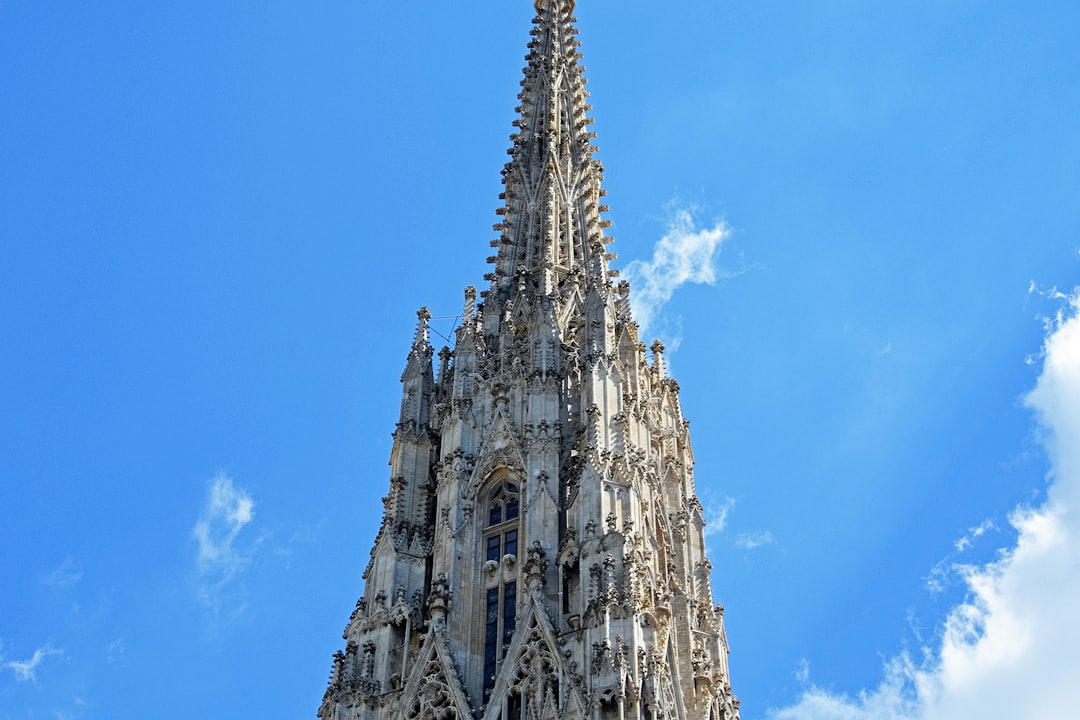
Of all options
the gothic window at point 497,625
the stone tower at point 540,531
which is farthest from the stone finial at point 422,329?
the gothic window at point 497,625

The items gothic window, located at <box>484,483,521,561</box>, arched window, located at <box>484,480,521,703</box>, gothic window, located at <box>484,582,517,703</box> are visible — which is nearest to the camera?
gothic window, located at <box>484,582,517,703</box>

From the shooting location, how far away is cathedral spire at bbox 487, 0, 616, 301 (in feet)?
195

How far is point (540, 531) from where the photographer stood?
45781 mm

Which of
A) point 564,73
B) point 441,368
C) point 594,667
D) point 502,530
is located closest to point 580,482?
point 502,530

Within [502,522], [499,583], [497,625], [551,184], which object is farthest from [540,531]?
[551,184]

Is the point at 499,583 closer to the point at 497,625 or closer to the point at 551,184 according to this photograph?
the point at 497,625

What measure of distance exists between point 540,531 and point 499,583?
1.80m

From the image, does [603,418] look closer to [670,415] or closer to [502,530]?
[502,530]

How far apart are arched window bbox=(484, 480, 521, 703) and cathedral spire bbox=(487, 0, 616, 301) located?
10.4 meters

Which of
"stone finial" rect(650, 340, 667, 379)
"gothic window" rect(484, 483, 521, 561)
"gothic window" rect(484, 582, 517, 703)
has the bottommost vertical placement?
"gothic window" rect(484, 582, 517, 703)

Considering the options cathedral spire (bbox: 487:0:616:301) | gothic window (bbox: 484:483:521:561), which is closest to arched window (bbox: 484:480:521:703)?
gothic window (bbox: 484:483:521:561)

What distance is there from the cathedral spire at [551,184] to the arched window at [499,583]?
10.4 m

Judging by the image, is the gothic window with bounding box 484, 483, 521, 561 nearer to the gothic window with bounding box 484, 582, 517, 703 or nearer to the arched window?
the arched window

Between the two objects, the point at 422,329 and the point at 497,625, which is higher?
the point at 422,329
